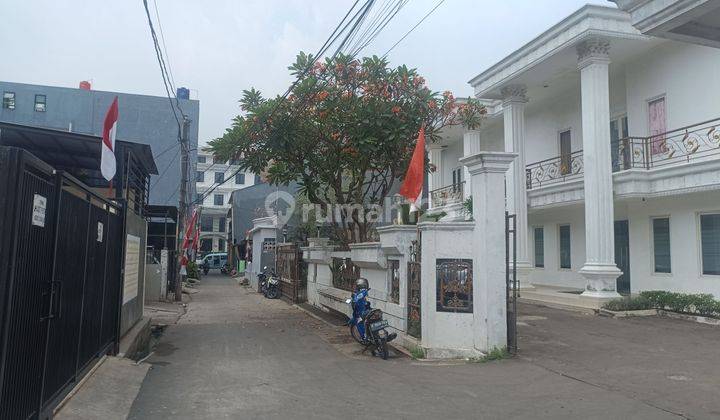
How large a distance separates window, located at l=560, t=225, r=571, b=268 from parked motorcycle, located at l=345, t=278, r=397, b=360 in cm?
1151

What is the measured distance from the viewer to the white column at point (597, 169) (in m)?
14.0

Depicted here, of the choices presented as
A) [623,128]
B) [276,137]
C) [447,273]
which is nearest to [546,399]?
[447,273]

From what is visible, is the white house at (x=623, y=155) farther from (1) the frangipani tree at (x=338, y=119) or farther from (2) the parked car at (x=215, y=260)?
(2) the parked car at (x=215, y=260)

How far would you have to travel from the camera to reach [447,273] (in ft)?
27.8

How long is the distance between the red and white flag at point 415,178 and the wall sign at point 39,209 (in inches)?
237

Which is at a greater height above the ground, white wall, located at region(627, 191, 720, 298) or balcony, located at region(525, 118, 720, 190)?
balcony, located at region(525, 118, 720, 190)

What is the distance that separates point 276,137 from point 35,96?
27411 mm

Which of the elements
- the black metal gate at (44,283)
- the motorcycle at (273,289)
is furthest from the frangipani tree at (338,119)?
the motorcycle at (273,289)

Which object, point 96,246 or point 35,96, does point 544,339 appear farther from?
point 35,96

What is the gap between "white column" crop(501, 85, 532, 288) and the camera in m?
17.3

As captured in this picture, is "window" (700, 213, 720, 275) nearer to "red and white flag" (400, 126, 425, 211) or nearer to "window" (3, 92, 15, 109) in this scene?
"red and white flag" (400, 126, 425, 211)

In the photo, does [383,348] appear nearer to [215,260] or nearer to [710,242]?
[710,242]

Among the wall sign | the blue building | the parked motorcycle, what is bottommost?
the parked motorcycle

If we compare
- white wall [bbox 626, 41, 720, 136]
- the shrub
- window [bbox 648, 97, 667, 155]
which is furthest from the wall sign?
white wall [bbox 626, 41, 720, 136]
